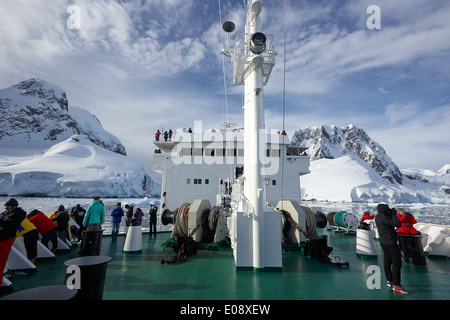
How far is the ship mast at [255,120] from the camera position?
5.04 m

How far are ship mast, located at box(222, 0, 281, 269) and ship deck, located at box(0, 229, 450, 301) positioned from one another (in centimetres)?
72

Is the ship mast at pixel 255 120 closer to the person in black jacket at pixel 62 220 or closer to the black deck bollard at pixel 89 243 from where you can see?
the black deck bollard at pixel 89 243

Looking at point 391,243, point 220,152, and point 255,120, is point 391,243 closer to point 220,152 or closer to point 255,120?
point 255,120

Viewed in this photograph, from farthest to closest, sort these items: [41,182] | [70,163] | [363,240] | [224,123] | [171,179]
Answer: [70,163]
[41,182]
[224,123]
[171,179]
[363,240]

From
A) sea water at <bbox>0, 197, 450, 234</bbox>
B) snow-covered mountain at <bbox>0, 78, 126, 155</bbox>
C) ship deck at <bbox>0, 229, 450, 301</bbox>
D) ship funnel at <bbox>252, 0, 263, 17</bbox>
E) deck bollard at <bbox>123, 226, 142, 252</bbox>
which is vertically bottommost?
sea water at <bbox>0, 197, 450, 234</bbox>

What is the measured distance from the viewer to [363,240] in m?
6.47

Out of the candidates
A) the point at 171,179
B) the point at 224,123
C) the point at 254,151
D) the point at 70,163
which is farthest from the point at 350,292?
the point at 70,163

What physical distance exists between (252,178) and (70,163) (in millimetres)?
117284

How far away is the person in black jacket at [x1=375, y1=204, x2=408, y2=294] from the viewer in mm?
Answer: 3795

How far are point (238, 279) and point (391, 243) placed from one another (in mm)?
2858

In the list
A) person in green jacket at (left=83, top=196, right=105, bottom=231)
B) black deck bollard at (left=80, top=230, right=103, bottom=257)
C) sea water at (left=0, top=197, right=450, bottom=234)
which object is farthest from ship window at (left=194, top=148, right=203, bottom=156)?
black deck bollard at (left=80, top=230, right=103, bottom=257)

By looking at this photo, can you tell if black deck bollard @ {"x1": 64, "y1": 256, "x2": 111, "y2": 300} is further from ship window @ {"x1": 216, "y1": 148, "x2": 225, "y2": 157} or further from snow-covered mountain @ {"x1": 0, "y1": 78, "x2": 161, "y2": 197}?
snow-covered mountain @ {"x1": 0, "y1": 78, "x2": 161, "y2": 197}

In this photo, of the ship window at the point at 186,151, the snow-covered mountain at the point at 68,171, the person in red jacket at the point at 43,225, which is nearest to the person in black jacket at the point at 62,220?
the person in red jacket at the point at 43,225

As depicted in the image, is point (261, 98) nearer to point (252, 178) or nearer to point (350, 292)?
point (252, 178)
